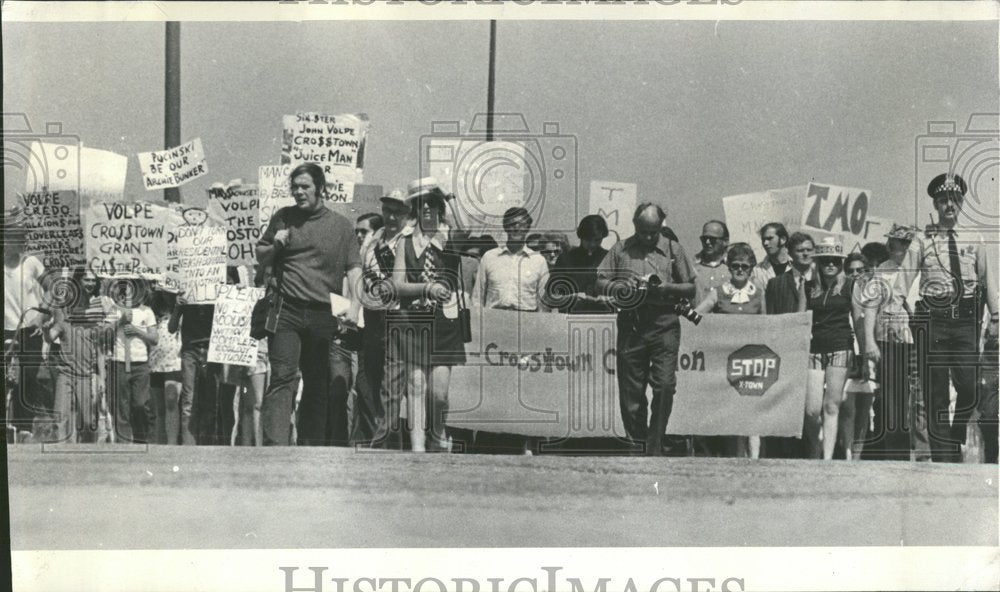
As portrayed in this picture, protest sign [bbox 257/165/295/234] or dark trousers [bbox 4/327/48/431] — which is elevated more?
protest sign [bbox 257/165/295/234]

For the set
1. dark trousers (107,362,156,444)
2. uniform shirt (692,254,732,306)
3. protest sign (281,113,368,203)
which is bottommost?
dark trousers (107,362,156,444)

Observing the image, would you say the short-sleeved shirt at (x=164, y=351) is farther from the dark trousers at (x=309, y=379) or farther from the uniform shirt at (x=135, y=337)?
the dark trousers at (x=309, y=379)

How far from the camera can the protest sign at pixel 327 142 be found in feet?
17.5

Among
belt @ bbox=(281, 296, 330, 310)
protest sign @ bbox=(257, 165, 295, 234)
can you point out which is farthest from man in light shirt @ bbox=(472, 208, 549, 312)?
protest sign @ bbox=(257, 165, 295, 234)

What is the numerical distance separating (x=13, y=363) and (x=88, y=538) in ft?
2.73

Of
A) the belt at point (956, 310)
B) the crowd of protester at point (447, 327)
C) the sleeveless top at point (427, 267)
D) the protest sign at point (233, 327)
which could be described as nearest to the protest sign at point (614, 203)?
the crowd of protester at point (447, 327)

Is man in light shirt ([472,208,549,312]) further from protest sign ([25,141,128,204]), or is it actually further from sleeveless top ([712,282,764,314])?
protest sign ([25,141,128,204])

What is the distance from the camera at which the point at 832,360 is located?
5.66m

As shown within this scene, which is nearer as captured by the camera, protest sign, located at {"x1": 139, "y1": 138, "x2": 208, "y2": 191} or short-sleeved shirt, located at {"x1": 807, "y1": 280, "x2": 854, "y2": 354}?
protest sign, located at {"x1": 139, "y1": 138, "x2": 208, "y2": 191}

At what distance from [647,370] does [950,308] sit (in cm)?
140

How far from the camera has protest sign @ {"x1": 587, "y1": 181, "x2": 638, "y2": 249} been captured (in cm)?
540

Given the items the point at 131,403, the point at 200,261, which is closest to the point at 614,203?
the point at 200,261

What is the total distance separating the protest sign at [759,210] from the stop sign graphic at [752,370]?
0.52 meters

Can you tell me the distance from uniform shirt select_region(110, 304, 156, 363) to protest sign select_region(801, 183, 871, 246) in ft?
9.65
